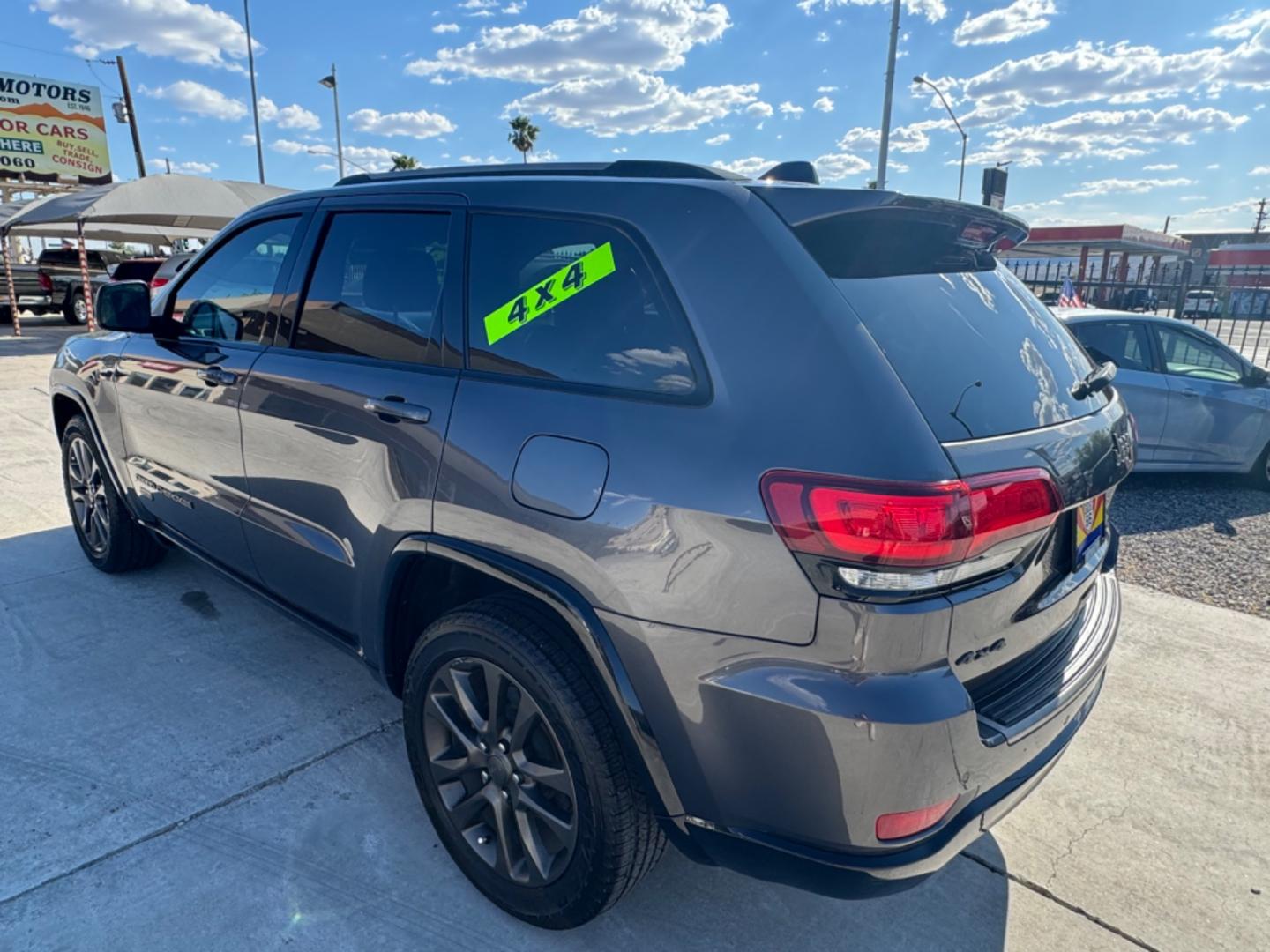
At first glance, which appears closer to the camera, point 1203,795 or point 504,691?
point 504,691

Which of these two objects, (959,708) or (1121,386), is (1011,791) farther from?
(1121,386)

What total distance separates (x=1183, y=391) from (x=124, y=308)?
722cm

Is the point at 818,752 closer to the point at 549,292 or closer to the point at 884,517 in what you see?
the point at 884,517

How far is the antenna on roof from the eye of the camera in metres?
2.24

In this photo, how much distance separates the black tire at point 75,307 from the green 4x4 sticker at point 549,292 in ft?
70.4

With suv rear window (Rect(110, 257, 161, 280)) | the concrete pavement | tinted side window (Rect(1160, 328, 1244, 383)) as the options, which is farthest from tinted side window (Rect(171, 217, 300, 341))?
suv rear window (Rect(110, 257, 161, 280))

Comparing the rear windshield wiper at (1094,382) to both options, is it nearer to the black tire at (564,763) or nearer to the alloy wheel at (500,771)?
Answer: the black tire at (564,763)

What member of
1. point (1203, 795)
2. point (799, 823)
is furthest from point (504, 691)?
point (1203, 795)

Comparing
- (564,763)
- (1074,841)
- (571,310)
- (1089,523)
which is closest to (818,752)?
(564,763)

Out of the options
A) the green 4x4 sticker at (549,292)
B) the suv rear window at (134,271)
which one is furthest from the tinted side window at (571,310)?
the suv rear window at (134,271)

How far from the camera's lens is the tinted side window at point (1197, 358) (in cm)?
658

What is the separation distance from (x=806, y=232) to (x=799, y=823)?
125 centimetres

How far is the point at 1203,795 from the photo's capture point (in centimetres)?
274

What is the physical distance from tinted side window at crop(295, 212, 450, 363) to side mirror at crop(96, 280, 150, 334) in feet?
3.38
